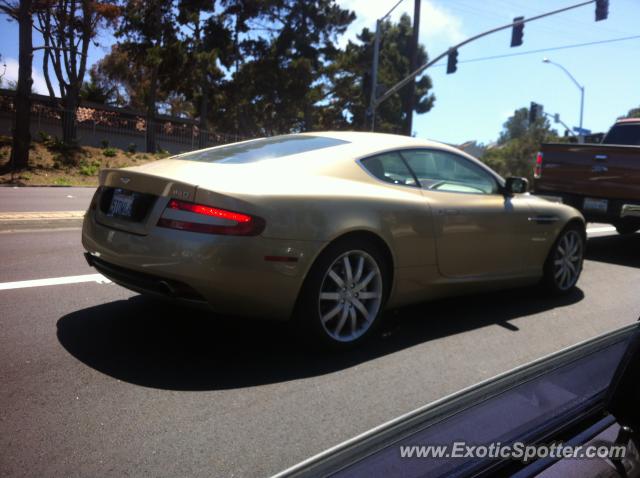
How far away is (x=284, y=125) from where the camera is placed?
41.3 m

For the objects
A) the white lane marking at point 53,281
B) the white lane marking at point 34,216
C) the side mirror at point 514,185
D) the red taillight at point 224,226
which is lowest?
the white lane marking at point 53,281

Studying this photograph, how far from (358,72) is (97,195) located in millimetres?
36308

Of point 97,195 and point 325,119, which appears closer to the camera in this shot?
point 97,195

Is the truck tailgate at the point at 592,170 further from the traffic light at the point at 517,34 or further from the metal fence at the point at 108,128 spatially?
the metal fence at the point at 108,128

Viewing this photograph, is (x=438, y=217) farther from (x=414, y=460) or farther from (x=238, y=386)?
(x=414, y=460)

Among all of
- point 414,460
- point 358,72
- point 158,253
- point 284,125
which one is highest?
point 358,72

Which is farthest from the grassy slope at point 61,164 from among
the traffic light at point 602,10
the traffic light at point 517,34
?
the traffic light at point 602,10

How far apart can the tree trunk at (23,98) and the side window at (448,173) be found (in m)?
17.4

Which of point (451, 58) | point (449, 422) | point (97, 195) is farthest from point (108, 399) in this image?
point (451, 58)

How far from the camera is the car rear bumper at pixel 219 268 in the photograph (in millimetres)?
3131

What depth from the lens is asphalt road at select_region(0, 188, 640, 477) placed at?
2.40 metres

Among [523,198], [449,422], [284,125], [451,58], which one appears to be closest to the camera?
[449,422]

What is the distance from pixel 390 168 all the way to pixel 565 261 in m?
2.45

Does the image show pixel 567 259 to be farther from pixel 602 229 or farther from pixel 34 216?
pixel 602 229
